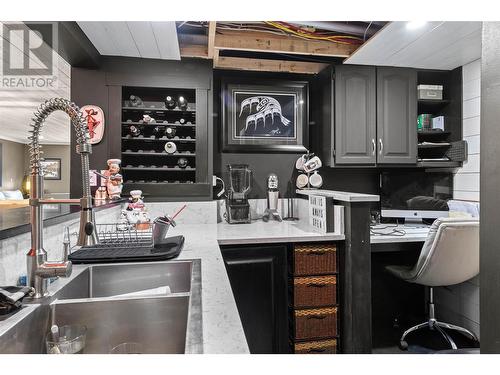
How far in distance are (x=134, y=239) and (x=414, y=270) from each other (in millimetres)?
1857

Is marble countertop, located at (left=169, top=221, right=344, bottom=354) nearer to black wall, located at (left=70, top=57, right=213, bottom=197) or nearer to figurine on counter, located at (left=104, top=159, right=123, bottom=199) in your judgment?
figurine on counter, located at (left=104, top=159, right=123, bottom=199)

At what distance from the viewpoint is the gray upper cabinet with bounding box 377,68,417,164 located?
252 cm

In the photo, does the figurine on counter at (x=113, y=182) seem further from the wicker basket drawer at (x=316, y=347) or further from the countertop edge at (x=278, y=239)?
the wicker basket drawer at (x=316, y=347)

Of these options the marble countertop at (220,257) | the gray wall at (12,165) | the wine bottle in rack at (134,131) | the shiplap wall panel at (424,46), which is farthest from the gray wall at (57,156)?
the shiplap wall panel at (424,46)

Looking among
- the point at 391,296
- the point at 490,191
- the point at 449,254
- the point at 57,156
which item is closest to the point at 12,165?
the point at 57,156

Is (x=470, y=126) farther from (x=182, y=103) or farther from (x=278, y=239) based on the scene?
(x=182, y=103)

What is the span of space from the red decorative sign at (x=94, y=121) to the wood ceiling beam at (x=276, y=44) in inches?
41.0

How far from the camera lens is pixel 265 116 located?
2631 millimetres

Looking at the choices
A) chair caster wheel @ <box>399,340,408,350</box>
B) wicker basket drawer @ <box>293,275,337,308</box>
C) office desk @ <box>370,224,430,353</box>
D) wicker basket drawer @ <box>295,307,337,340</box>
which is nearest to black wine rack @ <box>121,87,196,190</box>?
wicker basket drawer @ <box>293,275,337,308</box>

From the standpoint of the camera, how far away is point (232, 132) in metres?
2.60

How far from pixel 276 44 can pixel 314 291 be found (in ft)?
5.90
